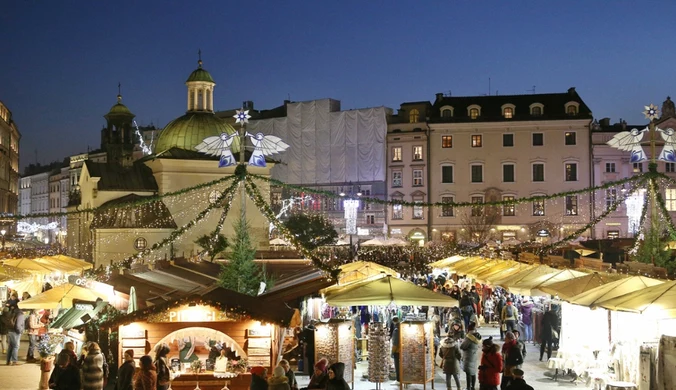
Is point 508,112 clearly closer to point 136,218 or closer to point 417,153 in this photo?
point 417,153

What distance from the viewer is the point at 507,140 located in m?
64.8

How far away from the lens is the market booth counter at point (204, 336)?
14.4 m

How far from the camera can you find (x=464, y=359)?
54.3ft

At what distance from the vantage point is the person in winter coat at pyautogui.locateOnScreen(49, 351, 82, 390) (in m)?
13.3

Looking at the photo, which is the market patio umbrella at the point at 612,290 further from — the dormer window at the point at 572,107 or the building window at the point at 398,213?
the building window at the point at 398,213

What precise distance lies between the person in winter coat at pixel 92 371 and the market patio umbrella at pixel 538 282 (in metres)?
10.1

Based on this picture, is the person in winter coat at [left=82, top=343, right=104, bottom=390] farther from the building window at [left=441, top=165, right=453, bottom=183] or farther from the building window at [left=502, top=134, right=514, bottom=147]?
the building window at [left=502, top=134, right=514, bottom=147]

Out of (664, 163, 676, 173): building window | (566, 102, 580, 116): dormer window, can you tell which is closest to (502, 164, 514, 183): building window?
(566, 102, 580, 116): dormer window

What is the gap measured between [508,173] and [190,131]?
2426 centimetres

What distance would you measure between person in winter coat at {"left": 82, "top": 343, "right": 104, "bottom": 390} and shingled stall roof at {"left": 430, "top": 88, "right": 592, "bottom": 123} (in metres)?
52.6

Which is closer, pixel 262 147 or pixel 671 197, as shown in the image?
pixel 262 147

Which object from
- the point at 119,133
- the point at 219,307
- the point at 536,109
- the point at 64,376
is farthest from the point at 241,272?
the point at 119,133

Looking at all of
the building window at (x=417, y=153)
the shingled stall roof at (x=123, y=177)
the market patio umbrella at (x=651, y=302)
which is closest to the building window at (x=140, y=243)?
the shingled stall roof at (x=123, y=177)

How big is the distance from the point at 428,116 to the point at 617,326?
51.0 m
